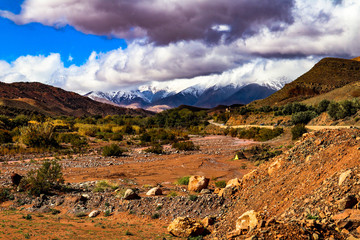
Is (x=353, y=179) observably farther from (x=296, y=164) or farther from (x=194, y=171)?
(x=194, y=171)

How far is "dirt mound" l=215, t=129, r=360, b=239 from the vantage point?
6.26 metres

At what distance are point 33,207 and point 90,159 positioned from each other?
12.3 metres

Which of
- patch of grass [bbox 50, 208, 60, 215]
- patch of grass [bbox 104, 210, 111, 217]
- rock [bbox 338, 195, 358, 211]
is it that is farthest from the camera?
patch of grass [bbox 50, 208, 60, 215]

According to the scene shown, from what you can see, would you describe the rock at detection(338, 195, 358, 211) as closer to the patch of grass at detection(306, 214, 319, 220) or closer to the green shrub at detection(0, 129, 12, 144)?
the patch of grass at detection(306, 214, 319, 220)

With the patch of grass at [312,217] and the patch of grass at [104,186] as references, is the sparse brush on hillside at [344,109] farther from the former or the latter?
the patch of grass at [312,217]

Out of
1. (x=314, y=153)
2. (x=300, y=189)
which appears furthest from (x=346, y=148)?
(x=300, y=189)

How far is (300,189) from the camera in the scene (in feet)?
26.6

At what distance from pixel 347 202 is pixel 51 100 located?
484 feet

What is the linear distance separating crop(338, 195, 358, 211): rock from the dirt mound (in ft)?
0.10

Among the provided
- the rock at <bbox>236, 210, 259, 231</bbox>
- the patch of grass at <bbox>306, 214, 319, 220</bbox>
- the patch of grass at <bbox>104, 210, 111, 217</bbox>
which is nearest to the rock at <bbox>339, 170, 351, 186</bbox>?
the patch of grass at <bbox>306, 214, 319, 220</bbox>

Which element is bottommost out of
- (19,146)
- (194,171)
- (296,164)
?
(194,171)

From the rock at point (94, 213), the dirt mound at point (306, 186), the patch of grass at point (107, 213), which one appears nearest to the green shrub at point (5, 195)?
the rock at point (94, 213)

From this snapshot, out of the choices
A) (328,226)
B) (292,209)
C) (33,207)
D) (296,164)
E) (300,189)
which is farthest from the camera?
(33,207)

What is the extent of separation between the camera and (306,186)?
8078mm
